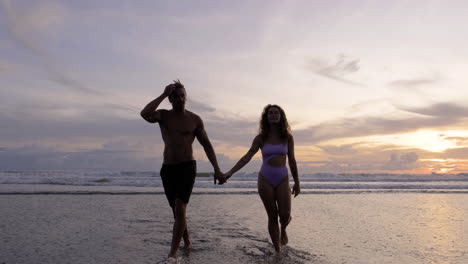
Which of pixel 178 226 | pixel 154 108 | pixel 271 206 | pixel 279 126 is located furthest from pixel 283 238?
pixel 154 108

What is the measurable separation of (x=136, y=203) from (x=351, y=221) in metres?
6.82

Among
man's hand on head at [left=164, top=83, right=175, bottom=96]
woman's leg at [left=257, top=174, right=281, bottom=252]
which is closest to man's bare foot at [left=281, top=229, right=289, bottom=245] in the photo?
woman's leg at [left=257, top=174, right=281, bottom=252]

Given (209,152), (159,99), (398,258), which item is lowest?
(398,258)

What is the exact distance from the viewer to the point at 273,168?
586 cm

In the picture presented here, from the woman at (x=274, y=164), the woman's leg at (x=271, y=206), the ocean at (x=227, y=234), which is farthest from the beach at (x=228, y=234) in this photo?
the woman at (x=274, y=164)

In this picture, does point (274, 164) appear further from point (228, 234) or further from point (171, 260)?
point (228, 234)

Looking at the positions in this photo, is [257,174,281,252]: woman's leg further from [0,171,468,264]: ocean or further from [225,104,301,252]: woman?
[0,171,468,264]: ocean

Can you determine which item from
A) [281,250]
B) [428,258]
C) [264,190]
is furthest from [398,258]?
[264,190]

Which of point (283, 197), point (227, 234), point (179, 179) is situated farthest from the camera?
point (227, 234)

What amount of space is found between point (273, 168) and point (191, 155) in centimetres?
127

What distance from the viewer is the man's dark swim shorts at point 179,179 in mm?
5234

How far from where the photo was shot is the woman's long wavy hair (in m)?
5.99

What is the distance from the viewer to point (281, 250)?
6.02m

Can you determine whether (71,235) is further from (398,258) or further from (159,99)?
(398,258)
